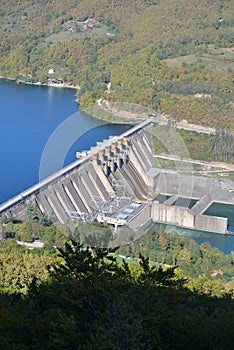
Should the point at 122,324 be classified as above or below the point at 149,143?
above

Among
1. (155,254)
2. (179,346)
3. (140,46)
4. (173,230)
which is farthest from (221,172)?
(140,46)

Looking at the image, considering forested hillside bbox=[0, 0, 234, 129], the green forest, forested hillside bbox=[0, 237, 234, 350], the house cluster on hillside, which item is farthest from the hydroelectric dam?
the house cluster on hillside

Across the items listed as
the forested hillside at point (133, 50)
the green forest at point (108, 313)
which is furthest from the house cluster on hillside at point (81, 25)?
the green forest at point (108, 313)

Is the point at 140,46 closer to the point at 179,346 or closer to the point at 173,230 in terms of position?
the point at 173,230

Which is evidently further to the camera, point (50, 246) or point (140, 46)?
point (140, 46)

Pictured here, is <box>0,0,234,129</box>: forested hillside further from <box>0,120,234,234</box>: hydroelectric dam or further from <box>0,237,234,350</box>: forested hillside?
<box>0,237,234,350</box>: forested hillside

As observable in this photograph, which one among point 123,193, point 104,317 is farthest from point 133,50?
point 104,317

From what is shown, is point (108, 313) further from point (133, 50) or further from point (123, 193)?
point (133, 50)
